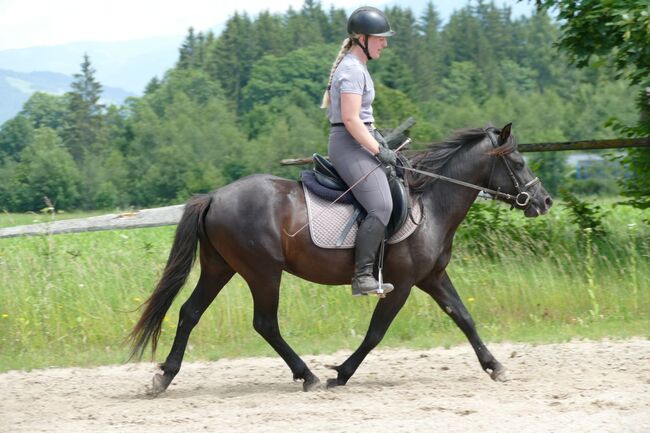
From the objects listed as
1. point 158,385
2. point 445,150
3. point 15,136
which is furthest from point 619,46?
point 15,136

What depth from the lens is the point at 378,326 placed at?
7.19 m

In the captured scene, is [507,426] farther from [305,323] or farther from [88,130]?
[88,130]

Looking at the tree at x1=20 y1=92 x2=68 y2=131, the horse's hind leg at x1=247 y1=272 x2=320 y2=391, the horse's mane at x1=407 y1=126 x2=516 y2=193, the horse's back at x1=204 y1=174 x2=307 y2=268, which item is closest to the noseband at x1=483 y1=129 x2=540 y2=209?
the horse's mane at x1=407 y1=126 x2=516 y2=193

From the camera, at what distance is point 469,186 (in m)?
7.41

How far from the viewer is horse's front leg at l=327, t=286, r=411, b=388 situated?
7.14 metres

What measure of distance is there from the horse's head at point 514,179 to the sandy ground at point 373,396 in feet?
4.43

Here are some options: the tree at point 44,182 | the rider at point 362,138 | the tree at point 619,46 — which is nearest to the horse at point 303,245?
the rider at point 362,138

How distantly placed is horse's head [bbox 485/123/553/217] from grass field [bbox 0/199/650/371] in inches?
77.8

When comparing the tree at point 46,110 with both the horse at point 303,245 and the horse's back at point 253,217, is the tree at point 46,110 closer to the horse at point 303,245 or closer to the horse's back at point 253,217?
the horse at point 303,245

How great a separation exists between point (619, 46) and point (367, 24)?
5.25m

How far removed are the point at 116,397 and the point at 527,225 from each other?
642 cm

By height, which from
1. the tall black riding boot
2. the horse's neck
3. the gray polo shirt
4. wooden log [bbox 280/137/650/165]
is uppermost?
the gray polo shirt

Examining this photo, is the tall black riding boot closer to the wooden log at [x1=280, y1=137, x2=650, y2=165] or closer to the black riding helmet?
the black riding helmet

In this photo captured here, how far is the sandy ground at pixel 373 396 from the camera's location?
Result: 5859 mm
